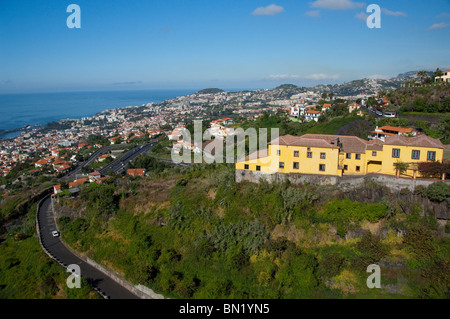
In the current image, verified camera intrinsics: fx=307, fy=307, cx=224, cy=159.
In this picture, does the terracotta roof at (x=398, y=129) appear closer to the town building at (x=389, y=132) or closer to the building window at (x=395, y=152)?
the town building at (x=389, y=132)

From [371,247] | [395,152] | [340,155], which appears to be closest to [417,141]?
[395,152]

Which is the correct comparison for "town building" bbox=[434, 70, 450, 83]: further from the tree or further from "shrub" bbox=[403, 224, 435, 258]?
"shrub" bbox=[403, 224, 435, 258]

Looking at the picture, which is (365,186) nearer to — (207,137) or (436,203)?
(436,203)

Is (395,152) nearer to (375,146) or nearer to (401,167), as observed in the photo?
(401,167)

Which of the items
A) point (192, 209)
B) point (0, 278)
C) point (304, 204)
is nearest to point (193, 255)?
point (192, 209)

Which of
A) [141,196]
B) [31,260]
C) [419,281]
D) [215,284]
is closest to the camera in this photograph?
[419,281]

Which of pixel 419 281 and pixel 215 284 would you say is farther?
pixel 215 284
